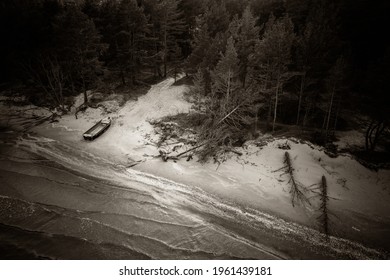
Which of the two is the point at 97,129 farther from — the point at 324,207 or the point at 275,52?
the point at 324,207

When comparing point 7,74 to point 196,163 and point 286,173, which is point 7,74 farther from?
point 286,173

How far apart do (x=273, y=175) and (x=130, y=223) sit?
10556mm

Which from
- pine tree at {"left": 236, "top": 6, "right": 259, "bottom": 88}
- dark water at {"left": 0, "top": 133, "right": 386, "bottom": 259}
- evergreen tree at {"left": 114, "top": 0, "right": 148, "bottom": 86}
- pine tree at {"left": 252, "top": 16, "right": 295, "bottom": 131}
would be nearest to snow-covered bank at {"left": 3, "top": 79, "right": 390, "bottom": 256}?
dark water at {"left": 0, "top": 133, "right": 386, "bottom": 259}

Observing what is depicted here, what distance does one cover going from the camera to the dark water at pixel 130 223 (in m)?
10.9

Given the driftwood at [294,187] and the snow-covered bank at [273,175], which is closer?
the snow-covered bank at [273,175]

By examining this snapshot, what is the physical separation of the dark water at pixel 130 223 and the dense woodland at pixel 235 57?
21.0 feet

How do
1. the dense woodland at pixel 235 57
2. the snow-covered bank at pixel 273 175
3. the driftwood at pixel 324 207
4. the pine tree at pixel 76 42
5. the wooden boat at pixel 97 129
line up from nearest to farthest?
1. the driftwood at pixel 324 207
2. the snow-covered bank at pixel 273 175
3. the wooden boat at pixel 97 129
4. the dense woodland at pixel 235 57
5. the pine tree at pixel 76 42

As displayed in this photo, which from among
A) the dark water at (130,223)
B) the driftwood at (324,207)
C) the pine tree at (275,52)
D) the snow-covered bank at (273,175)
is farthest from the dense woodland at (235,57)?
the driftwood at (324,207)

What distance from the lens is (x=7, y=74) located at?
1243 inches

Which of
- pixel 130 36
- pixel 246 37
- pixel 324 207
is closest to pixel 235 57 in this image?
pixel 246 37

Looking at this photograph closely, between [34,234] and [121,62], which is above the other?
[121,62]

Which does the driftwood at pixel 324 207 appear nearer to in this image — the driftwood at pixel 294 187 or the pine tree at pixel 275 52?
the driftwood at pixel 294 187
